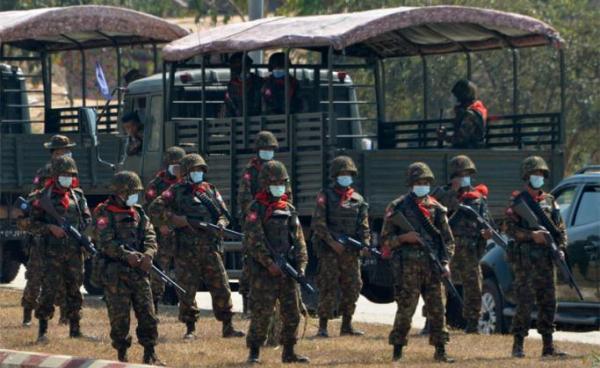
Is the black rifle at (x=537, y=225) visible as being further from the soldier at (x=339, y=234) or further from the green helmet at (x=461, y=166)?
the soldier at (x=339, y=234)

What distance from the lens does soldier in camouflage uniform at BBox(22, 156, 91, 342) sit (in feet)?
49.2

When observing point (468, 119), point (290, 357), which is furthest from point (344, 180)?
point (468, 119)

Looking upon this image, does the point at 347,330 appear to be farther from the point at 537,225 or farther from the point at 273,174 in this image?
the point at 273,174

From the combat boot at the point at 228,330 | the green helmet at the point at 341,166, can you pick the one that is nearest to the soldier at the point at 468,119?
the green helmet at the point at 341,166

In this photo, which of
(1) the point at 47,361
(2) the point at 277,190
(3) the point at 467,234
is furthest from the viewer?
(3) the point at 467,234

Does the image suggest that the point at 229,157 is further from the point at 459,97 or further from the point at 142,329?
the point at 142,329

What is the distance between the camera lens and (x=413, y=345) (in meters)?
14.7

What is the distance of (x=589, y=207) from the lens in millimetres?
15031

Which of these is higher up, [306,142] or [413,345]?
[306,142]

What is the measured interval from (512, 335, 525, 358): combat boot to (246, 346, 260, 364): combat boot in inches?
82.0

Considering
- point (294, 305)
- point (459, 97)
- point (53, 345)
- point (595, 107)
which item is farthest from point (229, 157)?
point (595, 107)

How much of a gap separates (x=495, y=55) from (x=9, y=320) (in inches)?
725

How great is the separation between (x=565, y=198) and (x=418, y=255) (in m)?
2.52

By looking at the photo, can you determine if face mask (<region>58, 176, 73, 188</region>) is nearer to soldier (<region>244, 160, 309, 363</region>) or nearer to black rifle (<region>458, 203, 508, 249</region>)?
soldier (<region>244, 160, 309, 363</region>)
